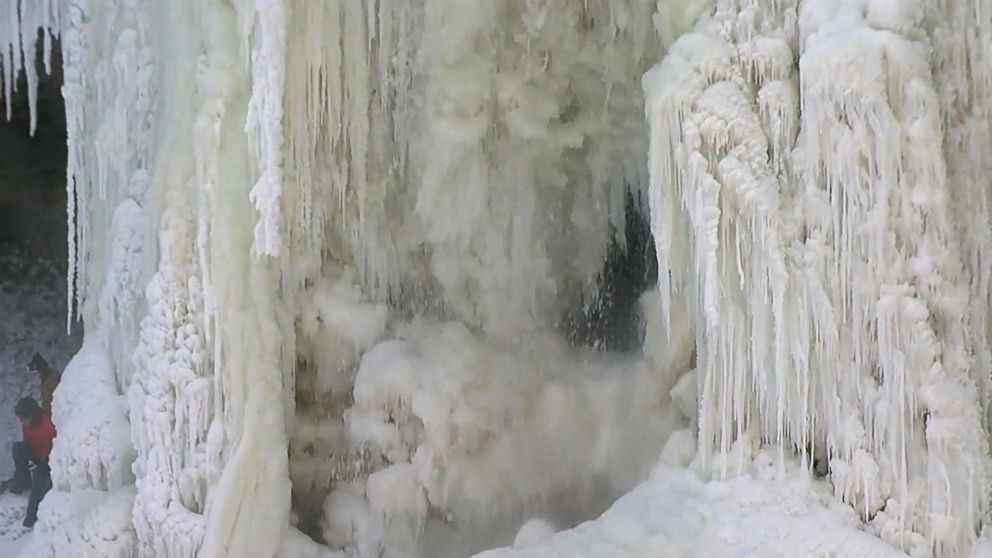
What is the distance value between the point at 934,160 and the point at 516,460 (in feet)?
8.16

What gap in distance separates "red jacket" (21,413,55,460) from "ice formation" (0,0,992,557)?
8.15 feet

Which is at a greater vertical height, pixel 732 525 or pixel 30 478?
pixel 732 525

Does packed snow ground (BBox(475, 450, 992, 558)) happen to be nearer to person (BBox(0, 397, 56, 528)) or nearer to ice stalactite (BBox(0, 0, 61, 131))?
ice stalactite (BBox(0, 0, 61, 131))

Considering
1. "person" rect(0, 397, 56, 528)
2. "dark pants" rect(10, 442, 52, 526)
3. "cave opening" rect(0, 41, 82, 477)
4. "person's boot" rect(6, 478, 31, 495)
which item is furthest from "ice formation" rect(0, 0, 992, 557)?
"cave opening" rect(0, 41, 82, 477)

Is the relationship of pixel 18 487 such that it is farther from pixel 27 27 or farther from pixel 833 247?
pixel 833 247

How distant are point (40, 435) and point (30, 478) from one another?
84 centimetres

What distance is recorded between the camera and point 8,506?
7.46 meters

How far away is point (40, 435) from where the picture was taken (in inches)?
279

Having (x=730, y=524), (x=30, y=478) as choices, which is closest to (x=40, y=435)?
(x=30, y=478)

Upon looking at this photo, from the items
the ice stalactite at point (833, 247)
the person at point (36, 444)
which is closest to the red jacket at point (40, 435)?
the person at point (36, 444)

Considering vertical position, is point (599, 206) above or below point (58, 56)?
below

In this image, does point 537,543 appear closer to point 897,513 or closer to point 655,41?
point 897,513

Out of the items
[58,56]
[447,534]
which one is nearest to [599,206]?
[447,534]

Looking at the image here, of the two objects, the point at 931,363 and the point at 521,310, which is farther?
the point at 521,310
